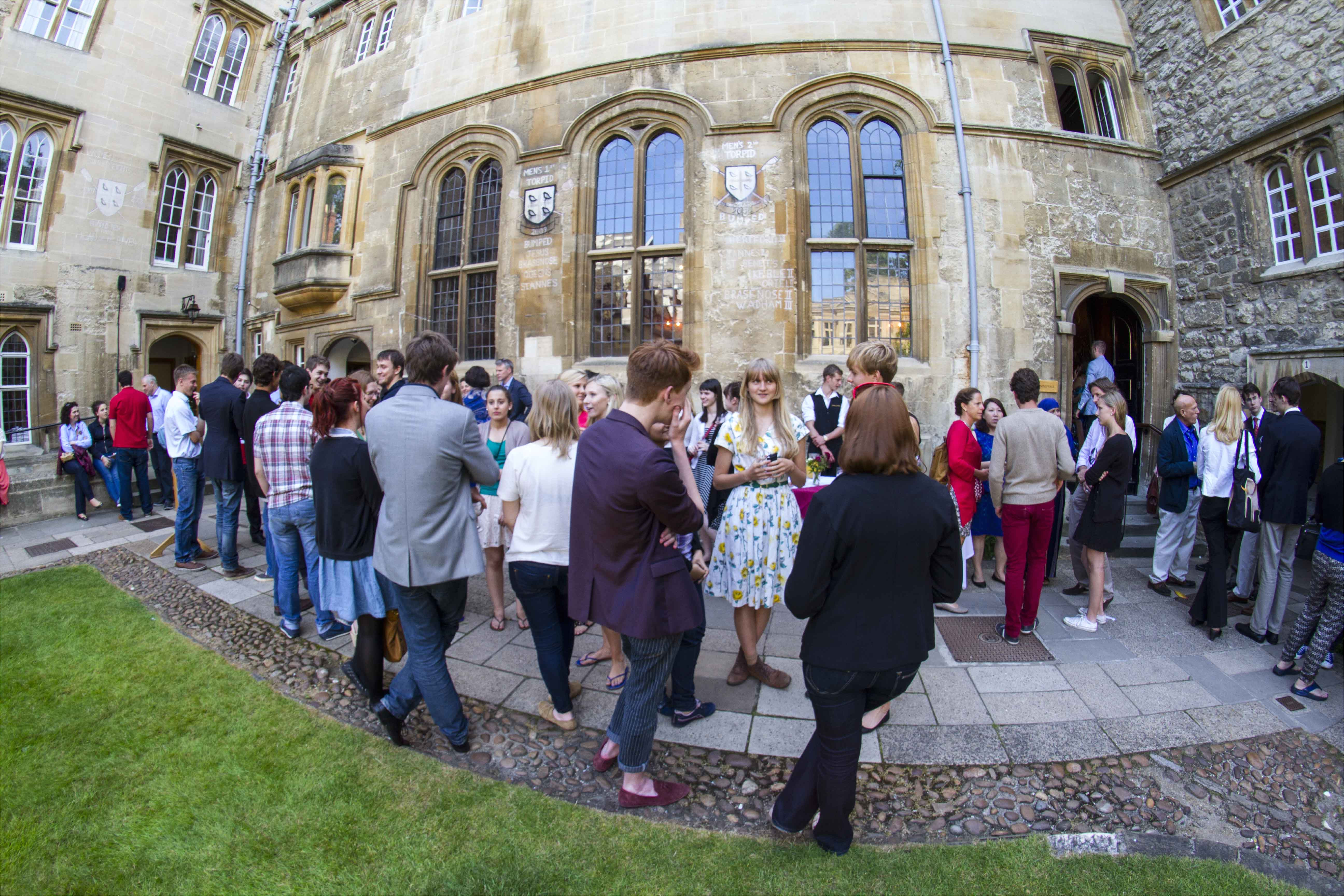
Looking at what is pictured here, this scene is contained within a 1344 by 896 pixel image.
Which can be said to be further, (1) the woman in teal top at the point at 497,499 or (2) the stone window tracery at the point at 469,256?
(2) the stone window tracery at the point at 469,256

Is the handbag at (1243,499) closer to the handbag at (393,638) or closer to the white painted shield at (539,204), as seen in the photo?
the handbag at (393,638)

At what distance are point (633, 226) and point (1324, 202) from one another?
29.5ft

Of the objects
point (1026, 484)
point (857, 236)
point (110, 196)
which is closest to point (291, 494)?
point (1026, 484)

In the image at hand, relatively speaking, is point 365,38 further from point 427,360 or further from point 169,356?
point 427,360

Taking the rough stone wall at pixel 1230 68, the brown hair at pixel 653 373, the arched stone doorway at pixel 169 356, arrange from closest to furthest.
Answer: the brown hair at pixel 653 373
the rough stone wall at pixel 1230 68
the arched stone doorway at pixel 169 356

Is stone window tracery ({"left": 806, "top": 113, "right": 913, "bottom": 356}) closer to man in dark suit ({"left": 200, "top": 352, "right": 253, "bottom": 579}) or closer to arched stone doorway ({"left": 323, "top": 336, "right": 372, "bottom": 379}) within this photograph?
man in dark suit ({"left": 200, "top": 352, "right": 253, "bottom": 579})

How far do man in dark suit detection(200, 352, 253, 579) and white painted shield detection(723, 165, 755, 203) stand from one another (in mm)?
6727

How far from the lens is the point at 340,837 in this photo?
258cm

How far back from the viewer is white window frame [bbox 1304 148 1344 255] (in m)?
7.06

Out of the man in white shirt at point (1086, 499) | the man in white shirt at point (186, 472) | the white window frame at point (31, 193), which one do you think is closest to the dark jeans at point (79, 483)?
the man in white shirt at point (186, 472)

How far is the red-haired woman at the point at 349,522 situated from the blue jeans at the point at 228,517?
329cm

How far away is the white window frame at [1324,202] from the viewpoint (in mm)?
7059

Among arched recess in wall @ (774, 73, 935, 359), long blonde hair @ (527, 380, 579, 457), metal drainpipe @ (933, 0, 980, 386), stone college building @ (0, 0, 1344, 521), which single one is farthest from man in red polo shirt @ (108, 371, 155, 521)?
metal drainpipe @ (933, 0, 980, 386)

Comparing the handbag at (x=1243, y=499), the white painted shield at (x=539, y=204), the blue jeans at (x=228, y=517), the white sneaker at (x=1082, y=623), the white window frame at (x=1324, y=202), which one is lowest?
the white sneaker at (x=1082, y=623)
